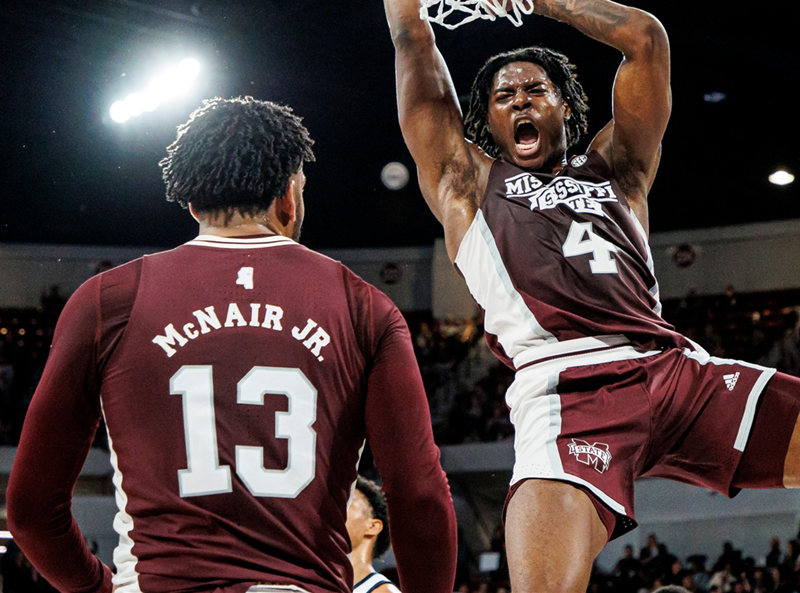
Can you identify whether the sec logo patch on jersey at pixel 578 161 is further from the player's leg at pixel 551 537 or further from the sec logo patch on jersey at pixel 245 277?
the sec logo patch on jersey at pixel 245 277

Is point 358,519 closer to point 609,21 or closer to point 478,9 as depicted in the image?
point 478,9

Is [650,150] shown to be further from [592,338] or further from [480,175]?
[592,338]

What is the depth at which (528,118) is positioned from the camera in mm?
3934

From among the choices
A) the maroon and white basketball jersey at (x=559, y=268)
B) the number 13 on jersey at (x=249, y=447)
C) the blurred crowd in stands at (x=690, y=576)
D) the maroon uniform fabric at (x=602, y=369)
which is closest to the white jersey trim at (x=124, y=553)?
the number 13 on jersey at (x=249, y=447)

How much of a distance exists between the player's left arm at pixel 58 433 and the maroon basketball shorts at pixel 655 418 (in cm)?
153

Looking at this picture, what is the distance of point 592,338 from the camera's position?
3451 millimetres

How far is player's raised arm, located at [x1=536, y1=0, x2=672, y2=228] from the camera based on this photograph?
388 cm

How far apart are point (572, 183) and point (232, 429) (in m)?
2.12

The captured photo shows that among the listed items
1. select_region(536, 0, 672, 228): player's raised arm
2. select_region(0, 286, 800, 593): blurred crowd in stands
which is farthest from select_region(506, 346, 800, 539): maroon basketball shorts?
select_region(0, 286, 800, 593): blurred crowd in stands

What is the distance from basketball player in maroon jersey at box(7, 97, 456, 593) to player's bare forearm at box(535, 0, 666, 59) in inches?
84.9

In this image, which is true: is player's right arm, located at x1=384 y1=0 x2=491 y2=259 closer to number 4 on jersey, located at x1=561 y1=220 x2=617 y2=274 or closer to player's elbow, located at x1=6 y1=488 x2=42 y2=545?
number 4 on jersey, located at x1=561 y1=220 x2=617 y2=274

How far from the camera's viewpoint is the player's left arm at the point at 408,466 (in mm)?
2096

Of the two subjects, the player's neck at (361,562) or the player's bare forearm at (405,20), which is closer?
the player's bare forearm at (405,20)

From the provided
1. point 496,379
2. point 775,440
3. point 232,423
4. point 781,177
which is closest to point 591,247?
point 775,440
